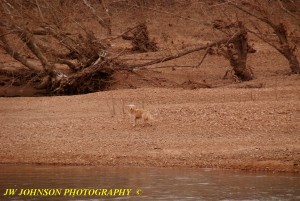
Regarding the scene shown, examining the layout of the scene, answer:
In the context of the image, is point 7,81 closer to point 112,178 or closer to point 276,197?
point 112,178

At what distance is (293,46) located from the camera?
1872 centimetres

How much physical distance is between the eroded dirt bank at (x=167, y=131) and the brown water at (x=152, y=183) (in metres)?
0.43

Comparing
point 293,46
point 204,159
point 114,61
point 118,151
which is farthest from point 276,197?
point 293,46

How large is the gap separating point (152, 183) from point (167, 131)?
8.76ft

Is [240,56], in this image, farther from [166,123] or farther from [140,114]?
[140,114]

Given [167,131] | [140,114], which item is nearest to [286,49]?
[167,131]

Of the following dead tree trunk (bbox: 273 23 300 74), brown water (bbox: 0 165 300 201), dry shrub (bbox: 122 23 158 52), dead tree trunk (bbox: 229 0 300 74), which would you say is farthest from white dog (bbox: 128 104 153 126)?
dry shrub (bbox: 122 23 158 52)

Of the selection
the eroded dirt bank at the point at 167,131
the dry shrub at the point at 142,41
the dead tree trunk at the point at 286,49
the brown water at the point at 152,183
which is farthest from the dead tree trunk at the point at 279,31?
the brown water at the point at 152,183

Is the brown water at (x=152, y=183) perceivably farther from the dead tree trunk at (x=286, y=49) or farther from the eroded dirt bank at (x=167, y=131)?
the dead tree trunk at (x=286, y=49)

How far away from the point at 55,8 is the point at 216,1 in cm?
624

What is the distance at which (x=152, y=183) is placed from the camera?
10.3 meters

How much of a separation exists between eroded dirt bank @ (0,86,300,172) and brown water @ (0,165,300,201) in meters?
0.43

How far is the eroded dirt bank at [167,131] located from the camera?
38.0 feet

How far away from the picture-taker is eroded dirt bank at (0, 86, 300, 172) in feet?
38.0
